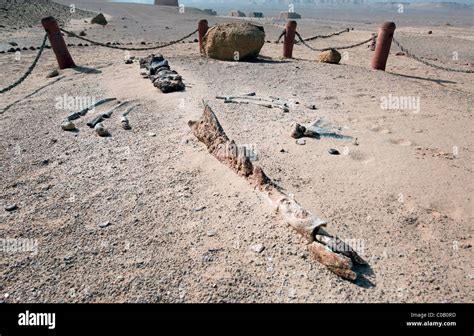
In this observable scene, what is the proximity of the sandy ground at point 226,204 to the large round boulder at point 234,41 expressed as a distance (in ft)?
12.0

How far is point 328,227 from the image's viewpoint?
3098mm

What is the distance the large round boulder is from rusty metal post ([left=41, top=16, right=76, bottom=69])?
429 centimetres

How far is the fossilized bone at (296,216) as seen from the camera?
2564 millimetres

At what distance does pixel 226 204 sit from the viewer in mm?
3406

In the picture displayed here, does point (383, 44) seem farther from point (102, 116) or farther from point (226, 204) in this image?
point (226, 204)

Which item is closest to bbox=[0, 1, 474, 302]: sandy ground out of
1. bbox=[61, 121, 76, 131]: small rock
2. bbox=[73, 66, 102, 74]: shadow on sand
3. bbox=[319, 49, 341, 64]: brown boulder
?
bbox=[61, 121, 76, 131]: small rock

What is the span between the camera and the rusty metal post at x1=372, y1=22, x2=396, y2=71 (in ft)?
27.8

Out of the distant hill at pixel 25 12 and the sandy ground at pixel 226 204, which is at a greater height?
the distant hill at pixel 25 12

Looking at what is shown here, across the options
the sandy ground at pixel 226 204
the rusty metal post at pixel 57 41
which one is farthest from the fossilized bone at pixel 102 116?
the rusty metal post at pixel 57 41

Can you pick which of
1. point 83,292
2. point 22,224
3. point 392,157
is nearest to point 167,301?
point 83,292

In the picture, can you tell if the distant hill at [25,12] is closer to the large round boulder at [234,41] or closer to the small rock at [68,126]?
the large round boulder at [234,41]

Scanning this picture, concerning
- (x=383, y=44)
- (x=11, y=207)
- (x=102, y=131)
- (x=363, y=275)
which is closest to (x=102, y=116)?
(x=102, y=131)

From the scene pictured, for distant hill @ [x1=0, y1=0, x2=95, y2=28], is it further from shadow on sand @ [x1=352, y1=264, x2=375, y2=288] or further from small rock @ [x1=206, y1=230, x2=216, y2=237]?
shadow on sand @ [x1=352, y1=264, x2=375, y2=288]
